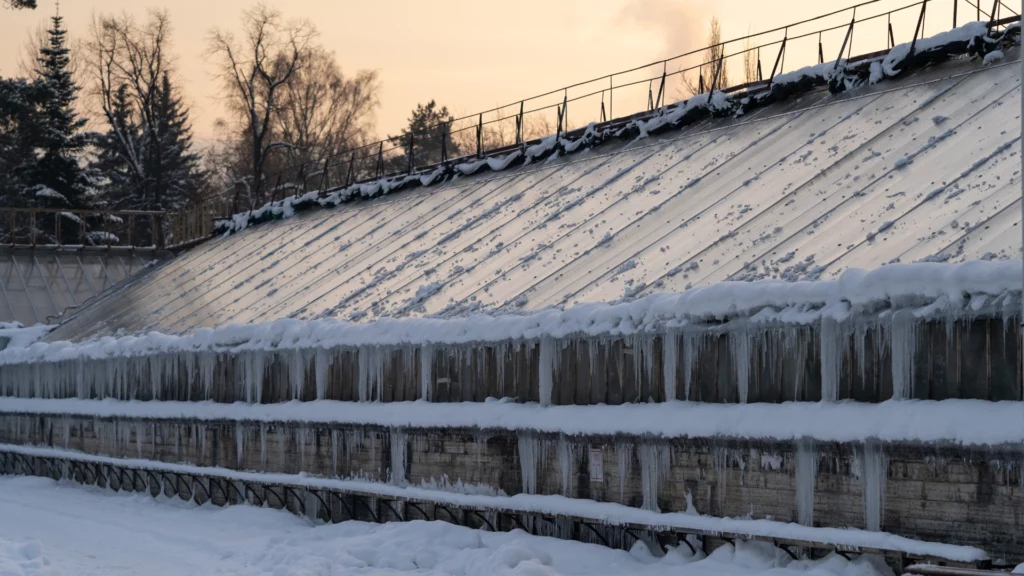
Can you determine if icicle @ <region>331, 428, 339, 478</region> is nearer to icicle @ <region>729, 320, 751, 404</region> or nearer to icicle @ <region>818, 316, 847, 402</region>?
icicle @ <region>729, 320, 751, 404</region>

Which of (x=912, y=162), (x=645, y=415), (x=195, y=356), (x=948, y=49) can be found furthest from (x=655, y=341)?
(x=195, y=356)

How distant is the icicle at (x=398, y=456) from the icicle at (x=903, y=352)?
748cm

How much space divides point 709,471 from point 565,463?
2.20 meters

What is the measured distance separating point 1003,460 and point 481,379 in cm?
710

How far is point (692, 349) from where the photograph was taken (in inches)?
525

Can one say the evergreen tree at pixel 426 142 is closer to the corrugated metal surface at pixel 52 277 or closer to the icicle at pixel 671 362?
the corrugated metal surface at pixel 52 277

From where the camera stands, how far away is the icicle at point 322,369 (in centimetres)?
1870

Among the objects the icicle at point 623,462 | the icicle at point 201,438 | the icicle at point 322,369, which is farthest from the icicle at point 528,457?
the icicle at point 201,438

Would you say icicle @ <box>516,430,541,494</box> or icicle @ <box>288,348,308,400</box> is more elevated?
icicle @ <box>288,348,308,400</box>

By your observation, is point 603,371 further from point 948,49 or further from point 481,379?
point 948,49

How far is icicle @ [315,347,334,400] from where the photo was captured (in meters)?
18.7

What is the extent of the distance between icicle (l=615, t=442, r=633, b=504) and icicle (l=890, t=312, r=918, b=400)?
3326mm

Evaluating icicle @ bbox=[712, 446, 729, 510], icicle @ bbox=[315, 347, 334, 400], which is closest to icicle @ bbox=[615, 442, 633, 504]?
icicle @ bbox=[712, 446, 729, 510]

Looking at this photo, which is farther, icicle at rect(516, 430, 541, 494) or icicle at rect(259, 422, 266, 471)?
icicle at rect(259, 422, 266, 471)
